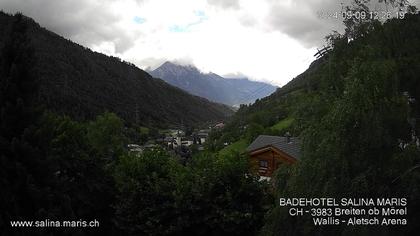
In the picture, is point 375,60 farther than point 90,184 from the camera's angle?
No

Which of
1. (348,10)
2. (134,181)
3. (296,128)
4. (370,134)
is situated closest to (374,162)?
(370,134)

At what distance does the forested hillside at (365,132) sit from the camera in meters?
11.5

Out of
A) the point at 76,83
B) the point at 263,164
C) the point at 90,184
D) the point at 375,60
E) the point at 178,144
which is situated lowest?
the point at 90,184

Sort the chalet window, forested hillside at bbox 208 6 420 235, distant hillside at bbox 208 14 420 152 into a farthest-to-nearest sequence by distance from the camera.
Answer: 1. the chalet window
2. distant hillside at bbox 208 14 420 152
3. forested hillside at bbox 208 6 420 235

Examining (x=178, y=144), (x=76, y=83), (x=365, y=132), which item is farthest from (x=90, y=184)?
(x=76, y=83)

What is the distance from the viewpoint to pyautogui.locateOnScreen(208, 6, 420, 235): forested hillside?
11.5m

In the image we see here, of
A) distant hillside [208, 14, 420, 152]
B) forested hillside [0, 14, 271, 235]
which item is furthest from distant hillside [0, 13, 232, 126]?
distant hillside [208, 14, 420, 152]

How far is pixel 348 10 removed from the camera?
46.6ft

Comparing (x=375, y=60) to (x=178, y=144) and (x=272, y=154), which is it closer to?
(x=272, y=154)

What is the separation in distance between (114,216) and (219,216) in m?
6.18

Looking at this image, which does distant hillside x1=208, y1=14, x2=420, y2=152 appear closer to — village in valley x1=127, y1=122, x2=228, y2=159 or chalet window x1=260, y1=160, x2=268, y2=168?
chalet window x1=260, y1=160, x2=268, y2=168

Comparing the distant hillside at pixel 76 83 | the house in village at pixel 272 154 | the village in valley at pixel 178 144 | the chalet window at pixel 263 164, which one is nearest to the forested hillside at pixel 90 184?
the house in village at pixel 272 154

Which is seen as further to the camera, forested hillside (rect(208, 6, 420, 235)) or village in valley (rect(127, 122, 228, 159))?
village in valley (rect(127, 122, 228, 159))

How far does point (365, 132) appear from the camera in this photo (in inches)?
450
